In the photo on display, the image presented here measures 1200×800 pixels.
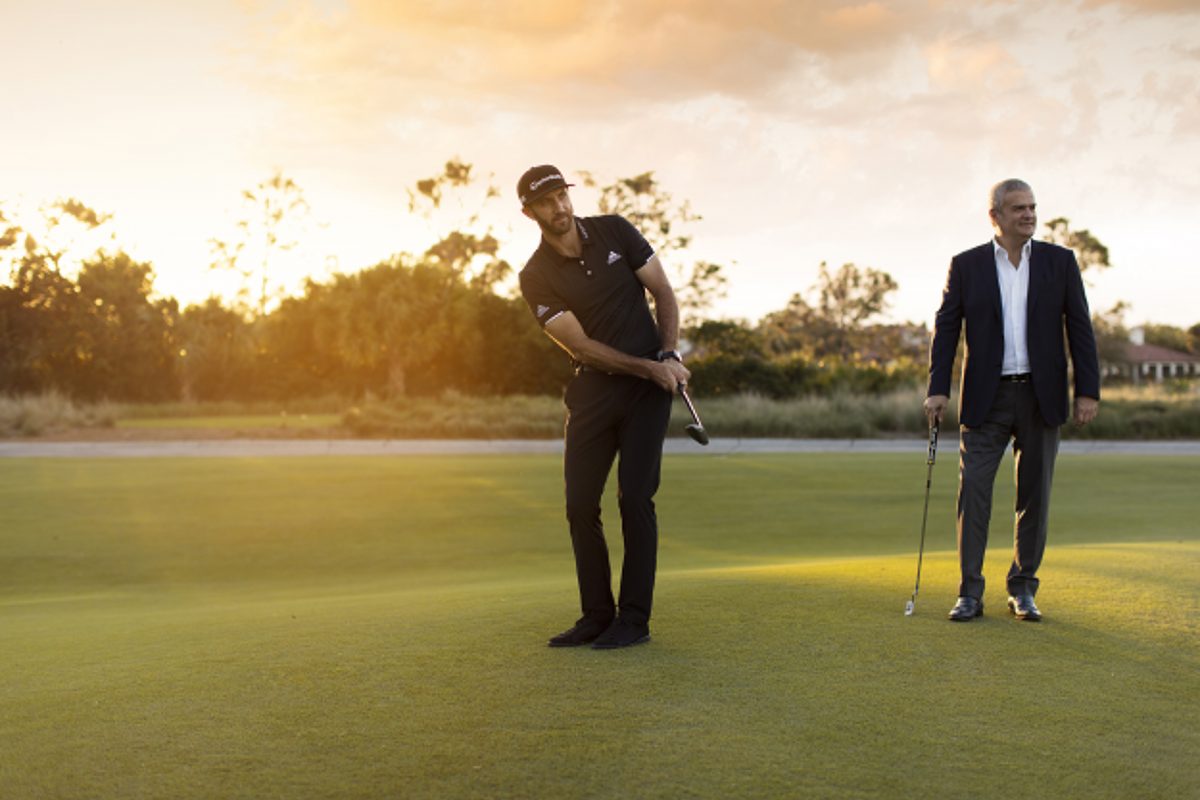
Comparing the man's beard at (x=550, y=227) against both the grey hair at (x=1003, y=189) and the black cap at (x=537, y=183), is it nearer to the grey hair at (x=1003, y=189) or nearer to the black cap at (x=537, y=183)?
the black cap at (x=537, y=183)

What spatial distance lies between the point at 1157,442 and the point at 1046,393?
23.6 meters

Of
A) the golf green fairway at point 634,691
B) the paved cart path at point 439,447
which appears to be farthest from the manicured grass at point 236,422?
the golf green fairway at point 634,691

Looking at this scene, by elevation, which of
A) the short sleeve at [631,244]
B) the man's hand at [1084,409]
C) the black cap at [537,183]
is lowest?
the man's hand at [1084,409]

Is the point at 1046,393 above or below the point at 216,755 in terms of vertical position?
above

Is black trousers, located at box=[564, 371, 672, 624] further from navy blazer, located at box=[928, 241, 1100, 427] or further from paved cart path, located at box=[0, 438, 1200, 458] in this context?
paved cart path, located at box=[0, 438, 1200, 458]

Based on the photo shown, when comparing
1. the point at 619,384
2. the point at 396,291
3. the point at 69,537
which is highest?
the point at 396,291

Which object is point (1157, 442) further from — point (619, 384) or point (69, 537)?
point (619, 384)

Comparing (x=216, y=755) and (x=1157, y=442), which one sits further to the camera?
(x=1157, y=442)

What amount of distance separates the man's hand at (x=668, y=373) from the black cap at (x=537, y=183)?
77cm

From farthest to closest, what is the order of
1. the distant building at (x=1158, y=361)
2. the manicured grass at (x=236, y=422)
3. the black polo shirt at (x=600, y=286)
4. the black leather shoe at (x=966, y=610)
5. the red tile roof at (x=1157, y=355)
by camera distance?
the red tile roof at (x=1157, y=355), the distant building at (x=1158, y=361), the manicured grass at (x=236, y=422), the black leather shoe at (x=966, y=610), the black polo shirt at (x=600, y=286)

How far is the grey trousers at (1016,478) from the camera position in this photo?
18.0 ft

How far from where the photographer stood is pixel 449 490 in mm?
15656

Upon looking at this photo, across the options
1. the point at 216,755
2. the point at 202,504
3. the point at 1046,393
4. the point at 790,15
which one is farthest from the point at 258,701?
the point at 790,15

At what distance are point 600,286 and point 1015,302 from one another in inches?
74.1
